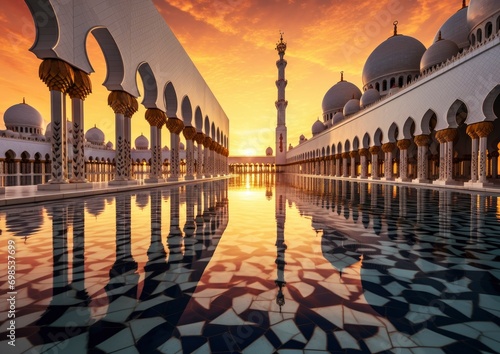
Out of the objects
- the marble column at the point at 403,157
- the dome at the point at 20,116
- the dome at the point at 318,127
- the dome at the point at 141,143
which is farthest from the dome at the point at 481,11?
the dome at the point at 141,143

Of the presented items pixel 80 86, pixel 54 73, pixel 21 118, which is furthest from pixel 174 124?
pixel 21 118

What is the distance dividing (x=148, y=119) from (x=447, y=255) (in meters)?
14.7

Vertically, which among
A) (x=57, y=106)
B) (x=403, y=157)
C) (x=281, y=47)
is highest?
(x=281, y=47)

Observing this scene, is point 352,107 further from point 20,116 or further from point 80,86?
point 20,116

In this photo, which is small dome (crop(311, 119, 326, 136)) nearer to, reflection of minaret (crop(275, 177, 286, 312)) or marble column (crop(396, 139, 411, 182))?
marble column (crop(396, 139, 411, 182))

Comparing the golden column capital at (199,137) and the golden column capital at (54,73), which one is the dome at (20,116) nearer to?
the golden column capital at (199,137)

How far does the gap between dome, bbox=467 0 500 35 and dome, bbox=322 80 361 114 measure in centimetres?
1959

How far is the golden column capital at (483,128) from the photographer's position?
1263 centimetres

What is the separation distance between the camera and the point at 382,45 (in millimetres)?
29781

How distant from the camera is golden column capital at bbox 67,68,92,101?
30.6ft

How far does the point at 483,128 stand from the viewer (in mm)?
12711

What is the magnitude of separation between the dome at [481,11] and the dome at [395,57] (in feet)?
26.0

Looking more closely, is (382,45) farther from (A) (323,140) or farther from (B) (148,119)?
(B) (148,119)

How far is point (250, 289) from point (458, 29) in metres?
30.7
